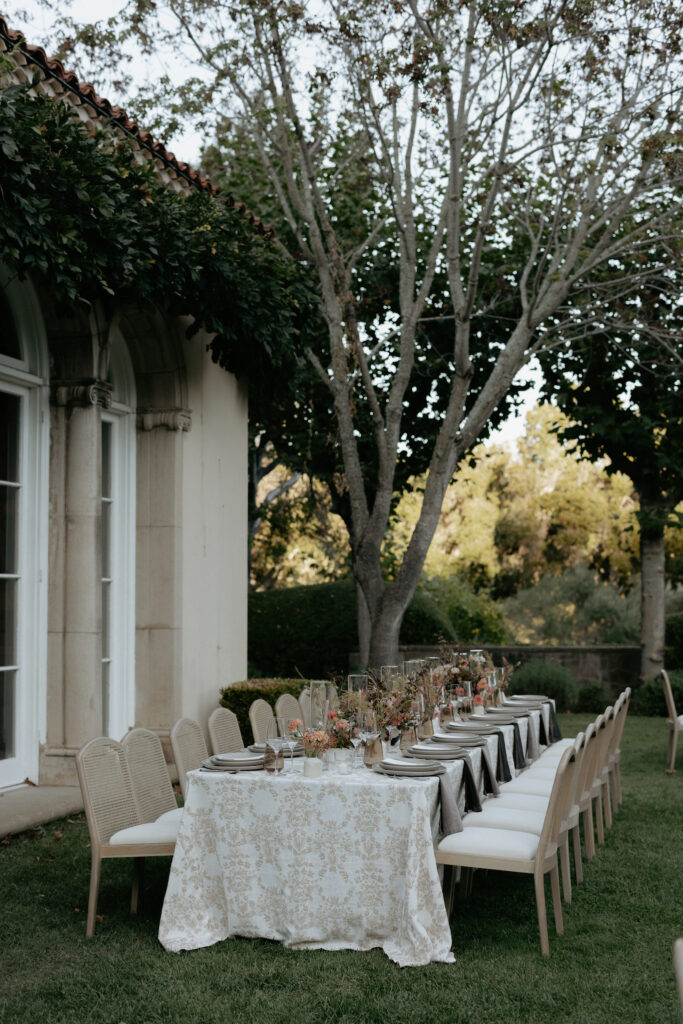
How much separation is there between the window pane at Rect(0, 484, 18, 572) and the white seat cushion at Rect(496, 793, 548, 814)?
394 cm

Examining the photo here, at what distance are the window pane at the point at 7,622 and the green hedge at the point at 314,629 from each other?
27.5 ft

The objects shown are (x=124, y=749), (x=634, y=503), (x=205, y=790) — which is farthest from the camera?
(x=634, y=503)

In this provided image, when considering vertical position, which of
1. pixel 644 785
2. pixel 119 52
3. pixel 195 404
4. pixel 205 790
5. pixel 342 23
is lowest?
pixel 644 785

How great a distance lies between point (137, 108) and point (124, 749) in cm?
865

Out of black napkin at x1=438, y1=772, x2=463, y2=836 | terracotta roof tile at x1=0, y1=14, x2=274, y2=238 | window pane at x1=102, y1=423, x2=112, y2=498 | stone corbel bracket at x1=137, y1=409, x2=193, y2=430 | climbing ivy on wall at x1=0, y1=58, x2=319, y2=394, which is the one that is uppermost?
terracotta roof tile at x1=0, y1=14, x2=274, y2=238

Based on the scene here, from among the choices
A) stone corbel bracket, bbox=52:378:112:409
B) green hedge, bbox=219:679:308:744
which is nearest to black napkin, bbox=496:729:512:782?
green hedge, bbox=219:679:308:744

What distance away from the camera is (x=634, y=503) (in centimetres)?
2473

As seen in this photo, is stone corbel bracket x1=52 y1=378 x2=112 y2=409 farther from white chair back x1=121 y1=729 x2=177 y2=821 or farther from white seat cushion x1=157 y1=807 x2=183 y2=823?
white seat cushion x1=157 y1=807 x2=183 y2=823

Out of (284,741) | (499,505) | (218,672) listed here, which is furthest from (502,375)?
(499,505)

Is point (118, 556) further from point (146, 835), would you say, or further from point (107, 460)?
point (146, 835)

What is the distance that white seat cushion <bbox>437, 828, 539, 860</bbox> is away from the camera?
15.1 feet

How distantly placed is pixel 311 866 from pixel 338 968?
449mm

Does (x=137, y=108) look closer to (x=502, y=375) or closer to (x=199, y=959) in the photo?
(x=502, y=375)

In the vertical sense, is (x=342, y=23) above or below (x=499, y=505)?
above
